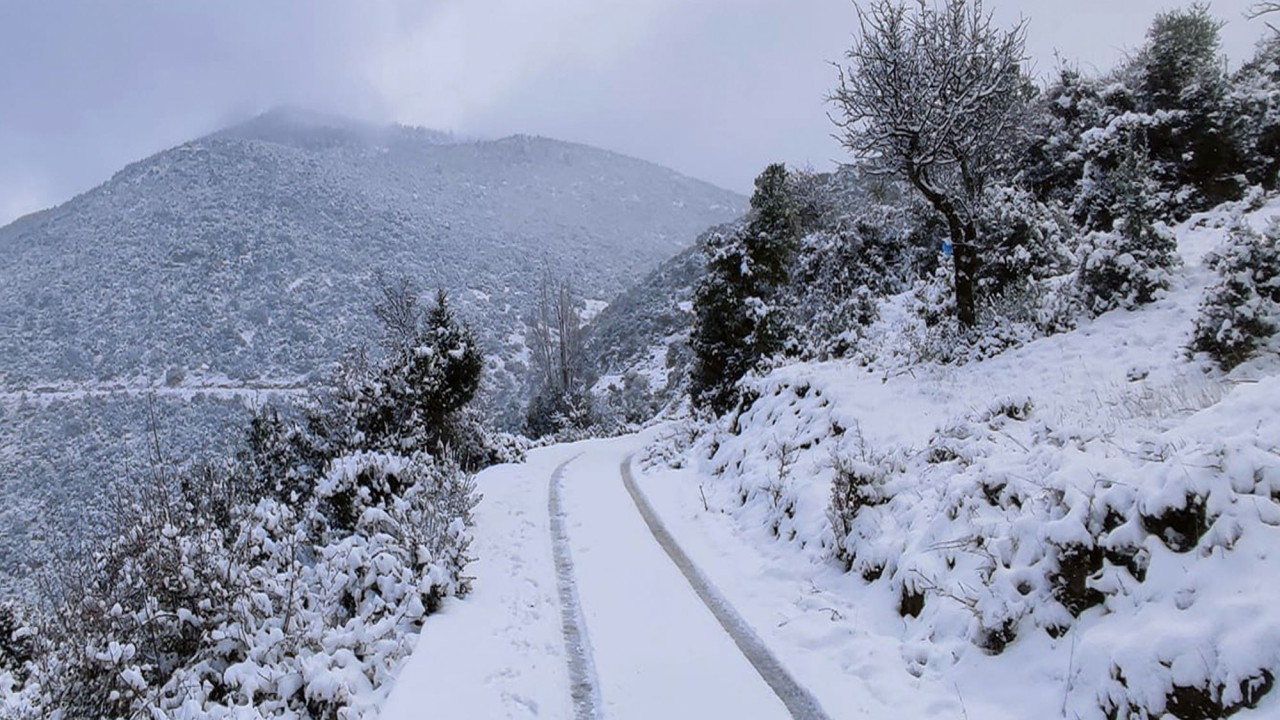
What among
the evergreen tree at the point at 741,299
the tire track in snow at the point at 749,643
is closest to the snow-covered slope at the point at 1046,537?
the tire track in snow at the point at 749,643

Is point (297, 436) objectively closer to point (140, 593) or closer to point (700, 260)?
point (140, 593)

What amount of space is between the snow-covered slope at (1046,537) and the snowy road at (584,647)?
0.77m

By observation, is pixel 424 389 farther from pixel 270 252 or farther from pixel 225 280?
pixel 270 252

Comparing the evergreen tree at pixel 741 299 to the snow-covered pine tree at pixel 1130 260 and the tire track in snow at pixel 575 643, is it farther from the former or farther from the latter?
the tire track in snow at pixel 575 643

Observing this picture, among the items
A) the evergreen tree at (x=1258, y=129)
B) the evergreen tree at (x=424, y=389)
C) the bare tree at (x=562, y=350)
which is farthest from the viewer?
the bare tree at (x=562, y=350)

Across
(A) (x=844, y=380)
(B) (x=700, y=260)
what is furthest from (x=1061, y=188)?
(B) (x=700, y=260)

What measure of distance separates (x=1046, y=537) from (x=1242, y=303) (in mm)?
5854

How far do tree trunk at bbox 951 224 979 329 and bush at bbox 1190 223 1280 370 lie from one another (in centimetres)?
431

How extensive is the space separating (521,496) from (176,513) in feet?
21.1

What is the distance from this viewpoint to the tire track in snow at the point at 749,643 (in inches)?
199

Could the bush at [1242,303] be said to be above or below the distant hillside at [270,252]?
below

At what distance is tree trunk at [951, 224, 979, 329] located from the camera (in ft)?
42.2

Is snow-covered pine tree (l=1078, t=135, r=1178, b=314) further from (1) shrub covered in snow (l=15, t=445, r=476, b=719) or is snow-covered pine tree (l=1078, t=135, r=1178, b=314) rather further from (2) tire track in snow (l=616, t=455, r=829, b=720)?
(1) shrub covered in snow (l=15, t=445, r=476, b=719)

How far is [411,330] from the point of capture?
99.9 ft
